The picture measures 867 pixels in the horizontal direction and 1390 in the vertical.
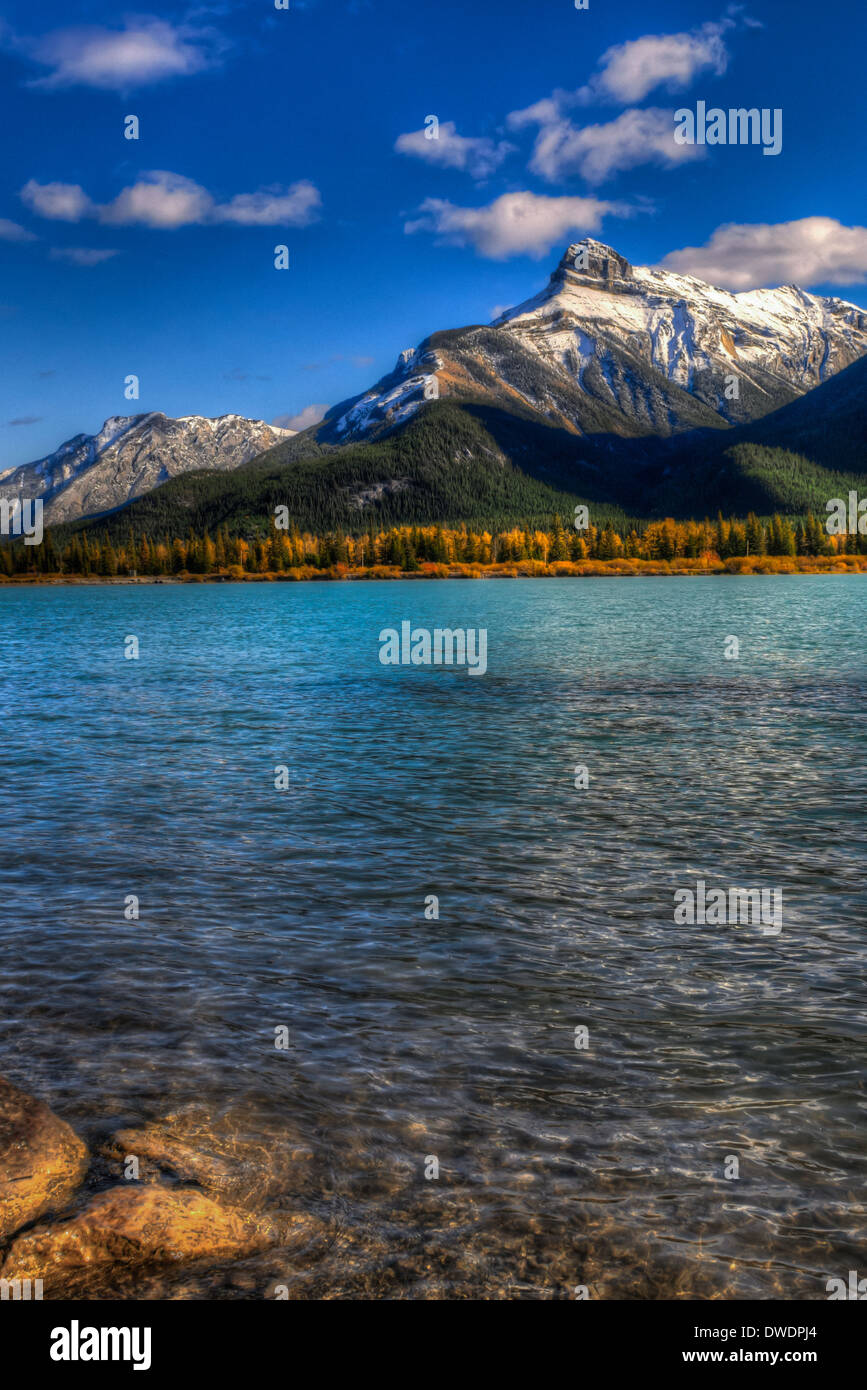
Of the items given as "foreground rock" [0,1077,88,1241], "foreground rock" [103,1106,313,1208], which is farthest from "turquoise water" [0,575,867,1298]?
"foreground rock" [0,1077,88,1241]

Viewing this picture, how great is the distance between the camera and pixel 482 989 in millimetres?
12555

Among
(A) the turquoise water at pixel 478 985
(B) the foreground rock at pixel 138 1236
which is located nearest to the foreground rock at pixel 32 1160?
(B) the foreground rock at pixel 138 1236

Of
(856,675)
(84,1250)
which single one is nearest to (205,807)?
(84,1250)

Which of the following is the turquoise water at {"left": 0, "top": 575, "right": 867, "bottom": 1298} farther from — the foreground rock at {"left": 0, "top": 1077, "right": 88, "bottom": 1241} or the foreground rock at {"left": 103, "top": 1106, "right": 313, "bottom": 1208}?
the foreground rock at {"left": 0, "top": 1077, "right": 88, "bottom": 1241}

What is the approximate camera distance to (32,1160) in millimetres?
8188

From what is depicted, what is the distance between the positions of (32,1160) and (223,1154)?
5.44 feet

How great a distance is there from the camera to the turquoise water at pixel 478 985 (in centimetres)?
778

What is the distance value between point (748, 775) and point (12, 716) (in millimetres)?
29541

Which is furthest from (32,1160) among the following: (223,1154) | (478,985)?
(478,985)

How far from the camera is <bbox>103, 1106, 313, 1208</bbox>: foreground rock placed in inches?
324

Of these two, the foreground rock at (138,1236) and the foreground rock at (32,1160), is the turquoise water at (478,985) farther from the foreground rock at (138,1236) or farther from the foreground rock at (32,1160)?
the foreground rock at (32,1160)

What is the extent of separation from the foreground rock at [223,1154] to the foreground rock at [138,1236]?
0.38m

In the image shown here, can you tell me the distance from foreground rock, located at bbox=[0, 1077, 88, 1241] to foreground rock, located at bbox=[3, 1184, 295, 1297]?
327mm
